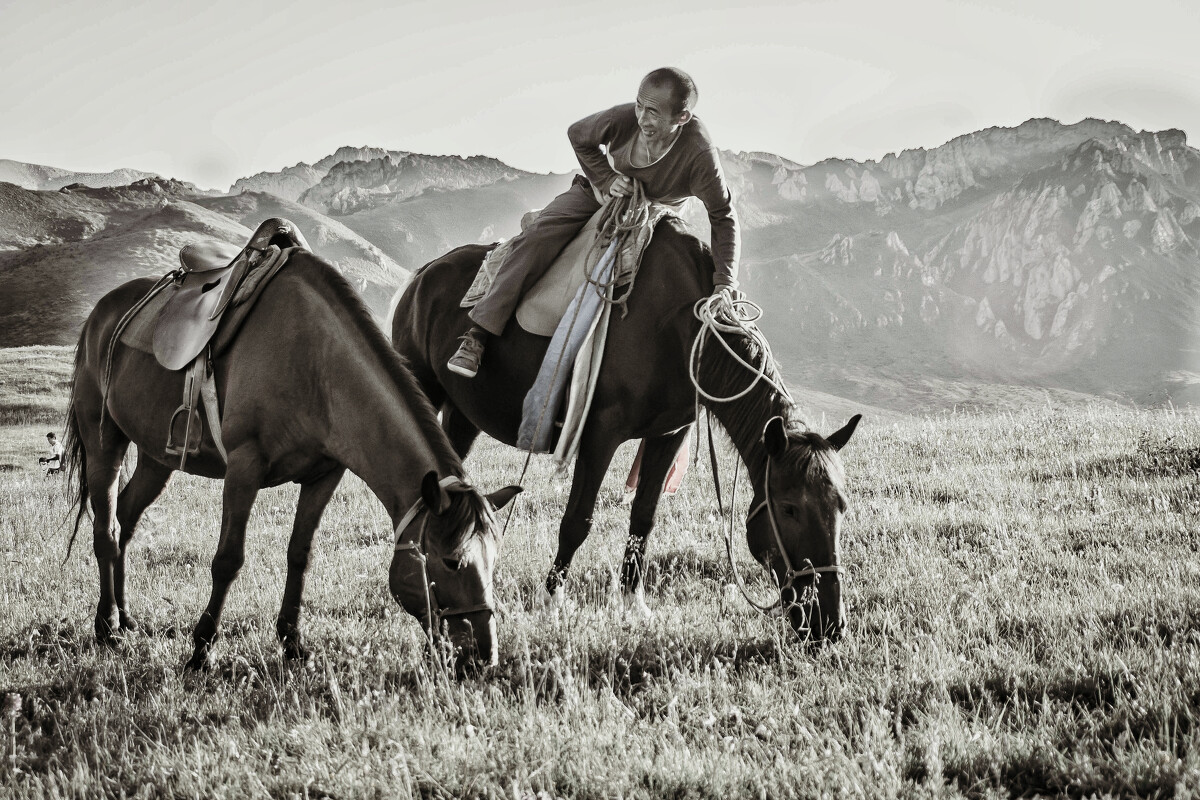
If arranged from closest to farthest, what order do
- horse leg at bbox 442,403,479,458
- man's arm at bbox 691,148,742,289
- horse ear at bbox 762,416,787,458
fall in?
1. horse ear at bbox 762,416,787,458
2. man's arm at bbox 691,148,742,289
3. horse leg at bbox 442,403,479,458

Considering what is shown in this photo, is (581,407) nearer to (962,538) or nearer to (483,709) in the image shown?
(483,709)

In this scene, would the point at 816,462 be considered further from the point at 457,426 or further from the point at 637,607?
the point at 457,426

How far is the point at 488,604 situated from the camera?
336 cm

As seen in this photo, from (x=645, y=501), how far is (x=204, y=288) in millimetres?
3252

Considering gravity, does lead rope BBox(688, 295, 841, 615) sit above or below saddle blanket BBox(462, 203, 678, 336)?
→ below

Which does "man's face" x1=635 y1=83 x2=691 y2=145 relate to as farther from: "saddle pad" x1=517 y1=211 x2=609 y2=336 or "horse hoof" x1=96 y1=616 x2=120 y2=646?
"horse hoof" x1=96 y1=616 x2=120 y2=646

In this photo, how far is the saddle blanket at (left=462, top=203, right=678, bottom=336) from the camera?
5191 millimetres

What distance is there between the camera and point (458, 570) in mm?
3340

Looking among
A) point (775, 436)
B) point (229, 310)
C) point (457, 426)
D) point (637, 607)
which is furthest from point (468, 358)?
point (775, 436)

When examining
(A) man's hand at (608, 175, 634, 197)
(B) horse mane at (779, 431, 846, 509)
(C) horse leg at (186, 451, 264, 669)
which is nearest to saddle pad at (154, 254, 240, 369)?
(C) horse leg at (186, 451, 264, 669)

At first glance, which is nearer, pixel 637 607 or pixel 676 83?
pixel 637 607

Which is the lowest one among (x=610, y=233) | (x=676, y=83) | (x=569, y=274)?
(x=569, y=274)

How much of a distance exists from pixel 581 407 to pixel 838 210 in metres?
197

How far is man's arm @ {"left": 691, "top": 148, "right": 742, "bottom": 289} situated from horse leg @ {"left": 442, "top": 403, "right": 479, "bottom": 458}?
2634mm
